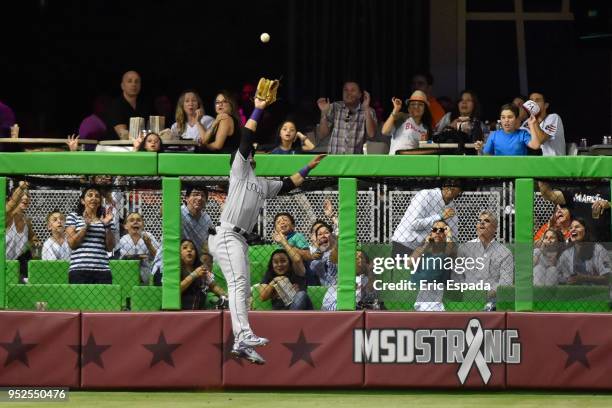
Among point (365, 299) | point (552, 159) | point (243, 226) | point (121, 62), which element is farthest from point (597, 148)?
point (121, 62)

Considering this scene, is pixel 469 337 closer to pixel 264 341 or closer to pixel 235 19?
pixel 264 341

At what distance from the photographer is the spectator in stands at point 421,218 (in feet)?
42.6

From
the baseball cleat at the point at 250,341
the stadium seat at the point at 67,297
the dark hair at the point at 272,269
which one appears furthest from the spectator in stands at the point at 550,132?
the stadium seat at the point at 67,297

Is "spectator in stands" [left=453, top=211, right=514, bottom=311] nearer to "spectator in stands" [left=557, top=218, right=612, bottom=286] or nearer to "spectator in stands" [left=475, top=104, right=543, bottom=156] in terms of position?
"spectator in stands" [left=557, top=218, right=612, bottom=286]

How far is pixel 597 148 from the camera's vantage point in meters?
15.2

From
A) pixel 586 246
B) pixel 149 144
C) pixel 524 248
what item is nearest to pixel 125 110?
pixel 149 144

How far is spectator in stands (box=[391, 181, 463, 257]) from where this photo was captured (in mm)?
12977

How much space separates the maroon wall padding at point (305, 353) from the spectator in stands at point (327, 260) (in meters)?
0.21

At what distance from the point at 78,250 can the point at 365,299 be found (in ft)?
7.70

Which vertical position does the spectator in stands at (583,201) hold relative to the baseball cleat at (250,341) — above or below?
above

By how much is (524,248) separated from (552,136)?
2.29 metres

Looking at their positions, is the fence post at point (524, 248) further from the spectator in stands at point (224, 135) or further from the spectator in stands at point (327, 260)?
the spectator in stands at point (224, 135)

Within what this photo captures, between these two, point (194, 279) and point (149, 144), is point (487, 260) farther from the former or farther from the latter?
point (149, 144)

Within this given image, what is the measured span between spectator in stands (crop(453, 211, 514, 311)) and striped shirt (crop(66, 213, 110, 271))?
9.29 feet
